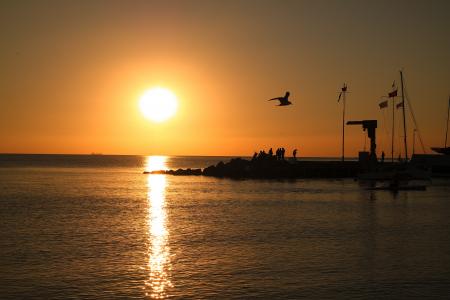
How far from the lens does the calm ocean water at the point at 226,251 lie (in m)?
16.9

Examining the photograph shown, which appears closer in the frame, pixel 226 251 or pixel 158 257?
pixel 158 257

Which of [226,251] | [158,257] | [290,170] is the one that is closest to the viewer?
[158,257]

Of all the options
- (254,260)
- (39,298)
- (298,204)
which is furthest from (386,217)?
(39,298)

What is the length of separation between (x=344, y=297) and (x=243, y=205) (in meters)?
28.4

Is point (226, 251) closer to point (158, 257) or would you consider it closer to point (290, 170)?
point (158, 257)

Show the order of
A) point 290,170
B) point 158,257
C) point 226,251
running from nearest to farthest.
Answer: point 158,257 → point 226,251 → point 290,170

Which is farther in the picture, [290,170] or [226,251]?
[290,170]

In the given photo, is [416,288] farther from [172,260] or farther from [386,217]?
[386,217]

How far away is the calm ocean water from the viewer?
1691cm

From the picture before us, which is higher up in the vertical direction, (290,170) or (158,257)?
(290,170)

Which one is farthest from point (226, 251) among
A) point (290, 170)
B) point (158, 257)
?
point (290, 170)

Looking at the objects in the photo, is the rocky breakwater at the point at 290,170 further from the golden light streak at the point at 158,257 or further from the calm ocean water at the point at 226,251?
the golden light streak at the point at 158,257

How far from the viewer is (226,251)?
23078 millimetres

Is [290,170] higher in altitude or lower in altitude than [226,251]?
higher
